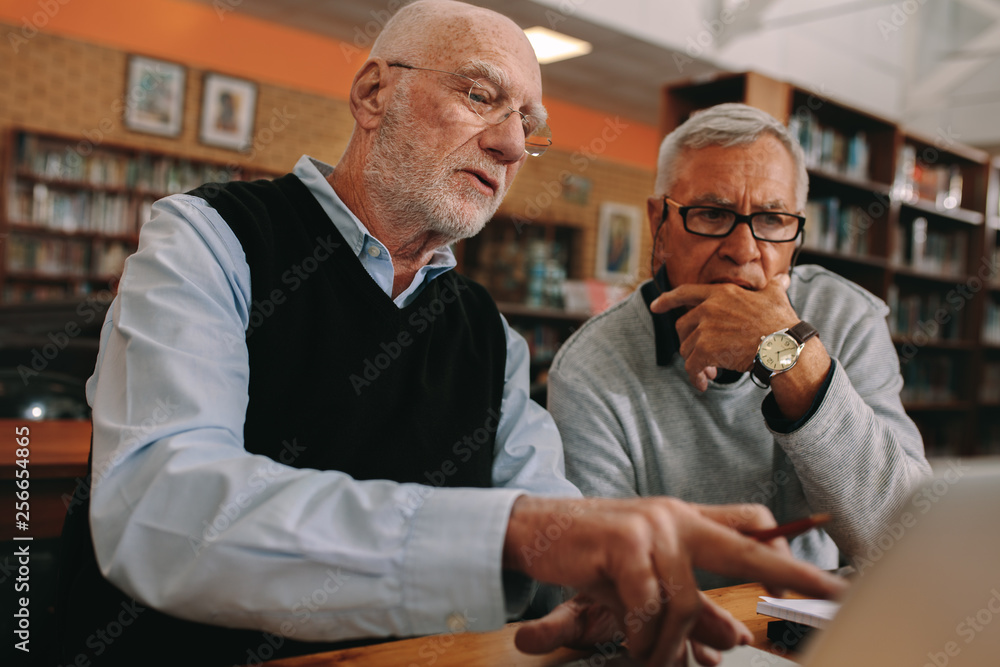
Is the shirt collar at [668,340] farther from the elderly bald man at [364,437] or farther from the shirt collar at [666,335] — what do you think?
the elderly bald man at [364,437]

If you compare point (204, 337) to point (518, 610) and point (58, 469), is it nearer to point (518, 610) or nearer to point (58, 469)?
point (518, 610)

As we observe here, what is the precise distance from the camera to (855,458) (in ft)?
4.15

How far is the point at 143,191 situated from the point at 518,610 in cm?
653

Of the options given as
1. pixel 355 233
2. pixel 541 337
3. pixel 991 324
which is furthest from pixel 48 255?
pixel 991 324

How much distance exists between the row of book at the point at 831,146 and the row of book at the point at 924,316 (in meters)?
1.09

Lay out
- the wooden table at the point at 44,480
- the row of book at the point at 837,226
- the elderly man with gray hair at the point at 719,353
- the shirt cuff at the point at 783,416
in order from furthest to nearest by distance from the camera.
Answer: the row of book at the point at 837,226 < the wooden table at the point at 44,480 < the elderly man with gray hair at the point at 719,353 < the shirt cuff at the point at 783,416

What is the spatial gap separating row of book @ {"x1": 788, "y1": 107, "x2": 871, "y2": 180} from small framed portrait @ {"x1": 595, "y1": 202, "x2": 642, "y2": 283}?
4211mm

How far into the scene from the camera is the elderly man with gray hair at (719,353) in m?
1.40

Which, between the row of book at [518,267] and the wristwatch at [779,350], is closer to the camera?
the wristwatch at [779,350]

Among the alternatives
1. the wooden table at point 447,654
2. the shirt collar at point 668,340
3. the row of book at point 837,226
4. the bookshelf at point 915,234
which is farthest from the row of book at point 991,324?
the wooden table at point 447,654

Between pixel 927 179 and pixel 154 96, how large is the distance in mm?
6193

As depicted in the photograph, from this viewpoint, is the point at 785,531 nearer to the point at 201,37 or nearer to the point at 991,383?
the point at 201,37

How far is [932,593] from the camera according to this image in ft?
1.59

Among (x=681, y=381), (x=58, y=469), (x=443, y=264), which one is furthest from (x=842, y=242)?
(x=58, y=469)
